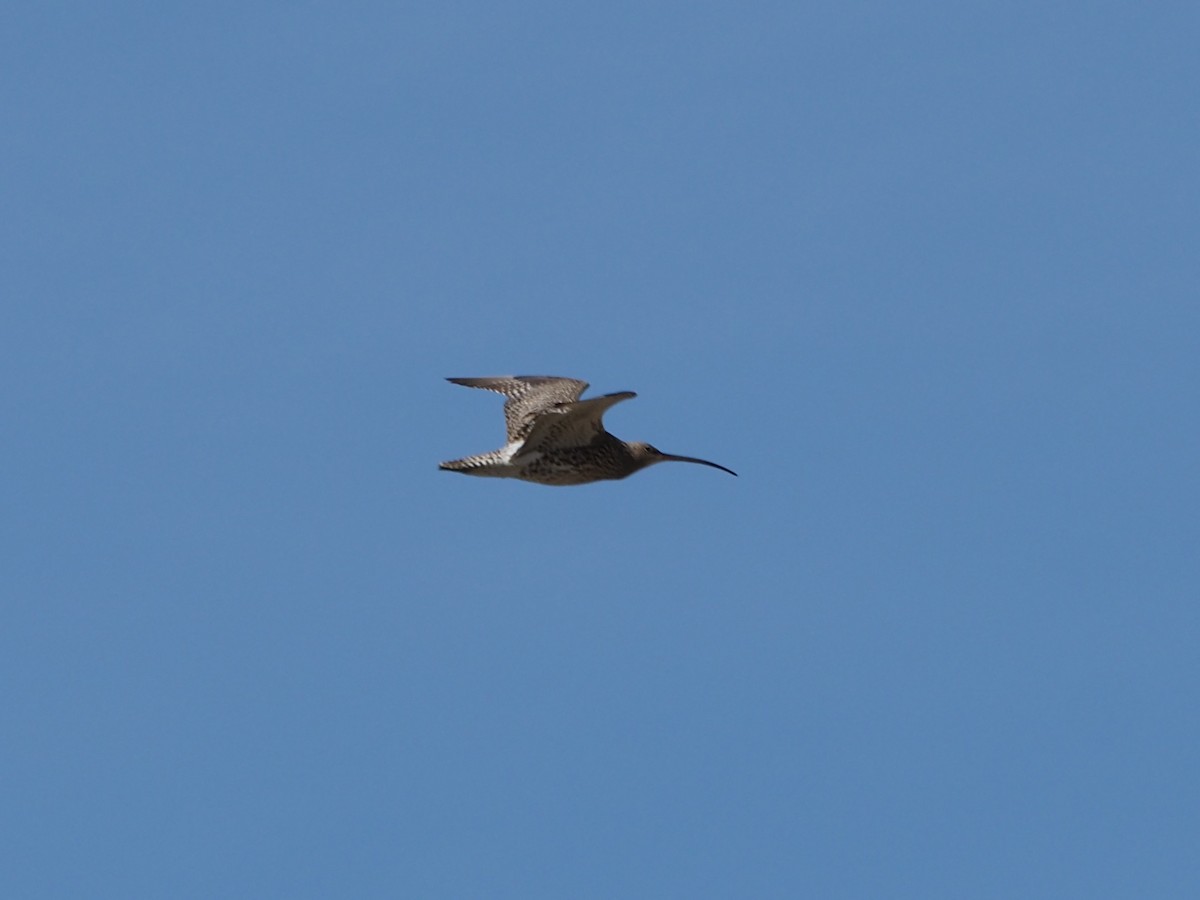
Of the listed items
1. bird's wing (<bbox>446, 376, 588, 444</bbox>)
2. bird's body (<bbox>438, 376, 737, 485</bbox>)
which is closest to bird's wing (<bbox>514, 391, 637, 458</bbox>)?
bird's body (<bbox>438, 376, 737, 485</bbox>)

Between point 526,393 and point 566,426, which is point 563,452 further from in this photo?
point 526,393

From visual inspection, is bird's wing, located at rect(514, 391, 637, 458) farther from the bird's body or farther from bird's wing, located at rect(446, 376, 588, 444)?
bird's wing, located at rect(446, 376, 588, 444)

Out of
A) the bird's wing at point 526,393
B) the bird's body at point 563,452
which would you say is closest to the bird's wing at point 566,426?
the bird's body at point 563,452

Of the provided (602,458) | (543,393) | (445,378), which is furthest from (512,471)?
(445,378)

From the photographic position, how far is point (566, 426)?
2270 centimetres

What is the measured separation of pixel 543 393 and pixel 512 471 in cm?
279

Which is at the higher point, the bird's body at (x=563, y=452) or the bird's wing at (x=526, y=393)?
the bird's wing at (x=526, y=393)

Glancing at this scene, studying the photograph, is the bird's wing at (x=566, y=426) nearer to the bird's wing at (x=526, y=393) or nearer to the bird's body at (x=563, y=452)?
the bird's body at (x=563, y=452)

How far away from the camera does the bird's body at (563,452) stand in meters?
22.4

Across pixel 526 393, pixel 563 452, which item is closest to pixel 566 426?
pixel 563 452

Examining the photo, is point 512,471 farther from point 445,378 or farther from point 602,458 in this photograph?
point 445,378

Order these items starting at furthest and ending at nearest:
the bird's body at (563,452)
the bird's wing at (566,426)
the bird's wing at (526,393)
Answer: the bird's wing at (526,393)
the bird's body at (563,452)
the bird's wing at (566,426)

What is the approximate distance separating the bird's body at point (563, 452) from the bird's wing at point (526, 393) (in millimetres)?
30

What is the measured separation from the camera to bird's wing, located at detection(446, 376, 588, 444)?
2508cm
